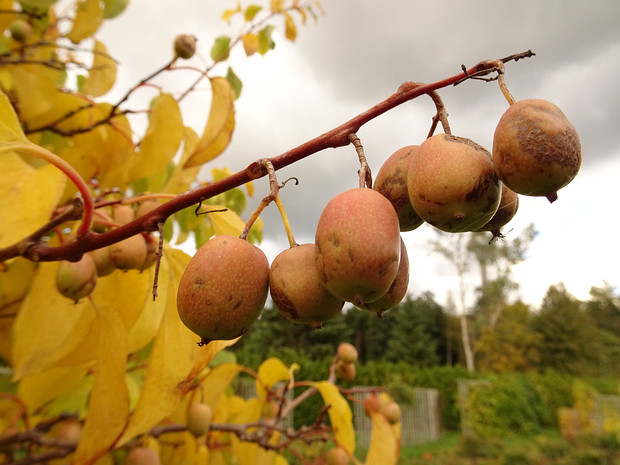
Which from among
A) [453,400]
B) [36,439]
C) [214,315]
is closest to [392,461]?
[36,439]

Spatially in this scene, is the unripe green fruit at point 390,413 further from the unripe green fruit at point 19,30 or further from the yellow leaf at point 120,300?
the unripe green fruit at point 19,30

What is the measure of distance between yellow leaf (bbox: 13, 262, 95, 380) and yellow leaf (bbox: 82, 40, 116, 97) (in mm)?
866

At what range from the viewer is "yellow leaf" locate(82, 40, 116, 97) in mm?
1788

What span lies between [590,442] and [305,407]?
9.06 m

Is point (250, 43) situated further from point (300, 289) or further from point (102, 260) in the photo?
point (300, 289)

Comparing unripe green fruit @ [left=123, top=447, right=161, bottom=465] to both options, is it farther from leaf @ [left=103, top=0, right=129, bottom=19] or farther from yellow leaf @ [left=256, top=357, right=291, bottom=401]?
leaf @ [left=103, top=0, right=129, bottom=19]

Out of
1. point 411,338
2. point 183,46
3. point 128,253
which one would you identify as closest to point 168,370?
point 128,253

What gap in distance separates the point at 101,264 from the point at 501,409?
1707cm

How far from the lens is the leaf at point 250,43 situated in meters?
2.33

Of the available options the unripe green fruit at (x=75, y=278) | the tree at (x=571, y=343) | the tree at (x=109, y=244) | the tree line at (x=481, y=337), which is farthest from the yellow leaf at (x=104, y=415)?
the tree at (x=571, y=343)

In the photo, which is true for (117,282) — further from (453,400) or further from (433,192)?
(453,400)

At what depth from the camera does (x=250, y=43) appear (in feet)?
7.73

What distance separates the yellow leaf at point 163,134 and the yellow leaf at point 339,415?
89cm

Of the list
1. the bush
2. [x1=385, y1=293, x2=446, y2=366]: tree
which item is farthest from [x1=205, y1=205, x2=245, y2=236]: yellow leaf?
[x1=385, y1=293, x2=446, y2=366]: tree
